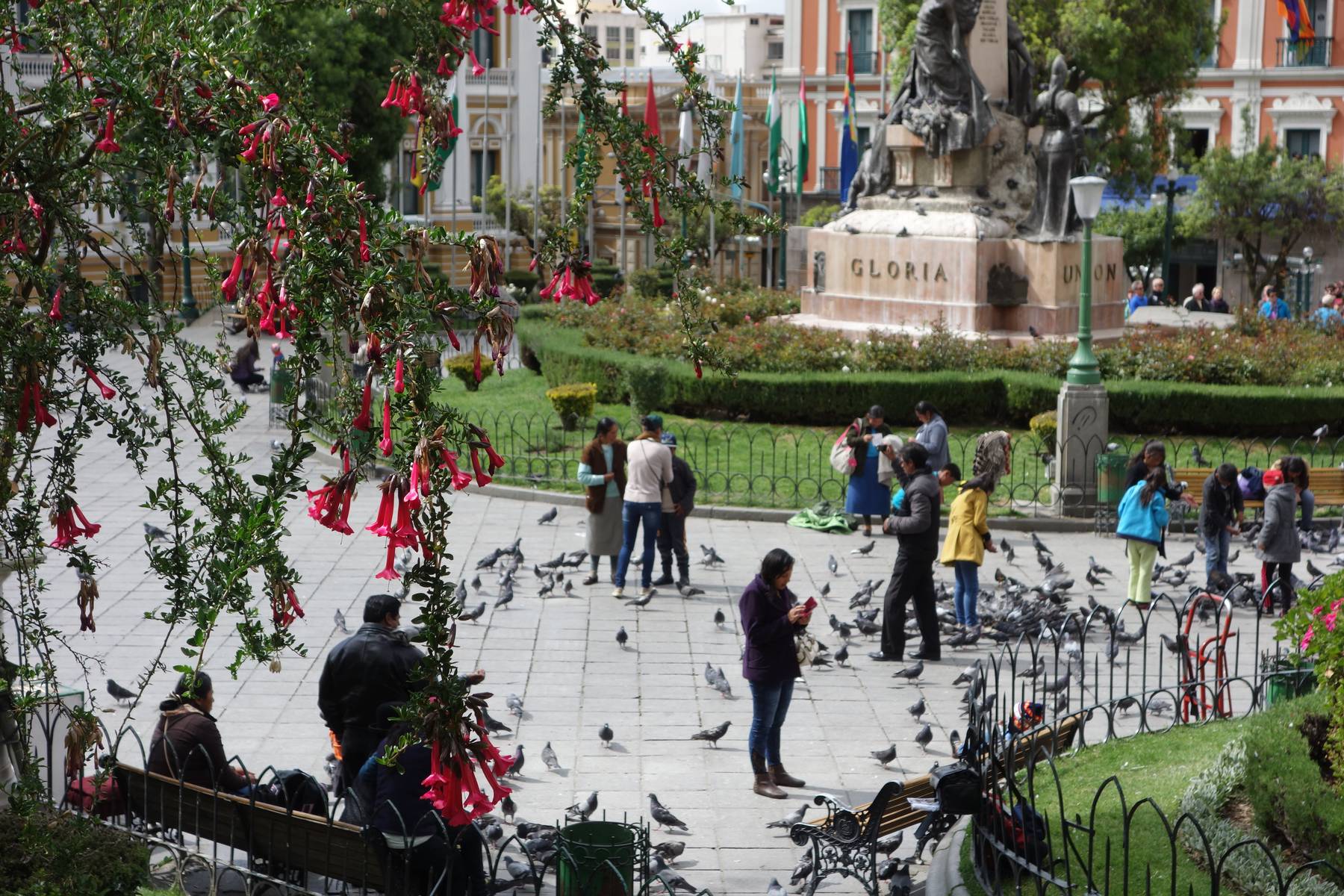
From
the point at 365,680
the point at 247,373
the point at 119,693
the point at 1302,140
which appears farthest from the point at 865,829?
the point at 1302,140

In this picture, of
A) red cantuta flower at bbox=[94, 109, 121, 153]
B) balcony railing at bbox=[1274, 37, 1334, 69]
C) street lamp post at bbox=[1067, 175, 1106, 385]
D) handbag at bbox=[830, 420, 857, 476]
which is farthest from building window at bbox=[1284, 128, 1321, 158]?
red cantuta flower at bbox=[94, 109, 121, 153]

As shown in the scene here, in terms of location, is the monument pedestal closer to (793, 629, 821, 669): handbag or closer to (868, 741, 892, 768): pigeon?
(868, 741, 892, 768): pigeon

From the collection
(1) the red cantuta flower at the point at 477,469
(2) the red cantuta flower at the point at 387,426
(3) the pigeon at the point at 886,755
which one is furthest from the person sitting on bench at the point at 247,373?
(2) the red cantuta flower at the point at 387,426

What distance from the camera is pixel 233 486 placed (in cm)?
482

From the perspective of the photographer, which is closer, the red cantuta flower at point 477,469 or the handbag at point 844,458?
the red cantuta flower at point 477,469

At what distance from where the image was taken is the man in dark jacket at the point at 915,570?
11.2 metres

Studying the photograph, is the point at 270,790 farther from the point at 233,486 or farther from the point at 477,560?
the point at 477,560

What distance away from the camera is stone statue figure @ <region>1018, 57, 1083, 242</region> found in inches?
893

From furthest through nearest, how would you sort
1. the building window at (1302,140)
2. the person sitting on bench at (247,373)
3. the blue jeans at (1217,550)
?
1. the building window at (1302,140)
2. the person sitting on bench at (247,373)
3. the blue jeans at (1217,550)

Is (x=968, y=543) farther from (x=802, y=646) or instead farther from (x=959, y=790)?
(x=959, y=790)

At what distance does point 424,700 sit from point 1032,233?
20023mm

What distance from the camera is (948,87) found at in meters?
23.2

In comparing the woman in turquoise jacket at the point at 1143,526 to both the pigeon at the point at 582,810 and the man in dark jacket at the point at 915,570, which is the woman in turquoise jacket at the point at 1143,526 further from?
the pigeon at the point at 582,810

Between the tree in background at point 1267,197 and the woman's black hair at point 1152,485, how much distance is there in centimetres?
2923
